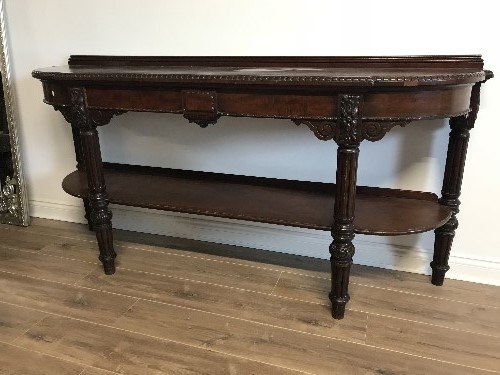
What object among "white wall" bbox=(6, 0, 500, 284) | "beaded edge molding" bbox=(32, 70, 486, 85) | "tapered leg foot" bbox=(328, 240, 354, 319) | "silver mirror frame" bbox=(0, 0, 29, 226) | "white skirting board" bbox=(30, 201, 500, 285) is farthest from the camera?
"silver mirror frame" bbox=(0, 0, 29, 226)

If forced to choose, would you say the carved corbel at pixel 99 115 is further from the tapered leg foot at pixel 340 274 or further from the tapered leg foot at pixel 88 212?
the tapered leg foot at pixel 340 274

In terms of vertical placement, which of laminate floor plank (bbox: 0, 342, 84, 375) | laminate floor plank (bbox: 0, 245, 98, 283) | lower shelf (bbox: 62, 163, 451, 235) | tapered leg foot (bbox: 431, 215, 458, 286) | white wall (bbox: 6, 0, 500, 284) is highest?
white wall (bbox: 6, 0, 500, 284)

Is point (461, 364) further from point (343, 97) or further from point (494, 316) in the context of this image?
point (343, 97)

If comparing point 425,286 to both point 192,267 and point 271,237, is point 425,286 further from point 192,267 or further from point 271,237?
point 192,267

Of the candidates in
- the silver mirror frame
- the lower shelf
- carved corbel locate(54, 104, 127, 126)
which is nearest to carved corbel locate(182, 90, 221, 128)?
carved corbel locate(54, 104, 127, 126)

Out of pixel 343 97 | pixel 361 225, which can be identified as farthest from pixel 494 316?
pixel 343 97

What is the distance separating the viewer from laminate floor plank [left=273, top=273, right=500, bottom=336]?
1.73 metres

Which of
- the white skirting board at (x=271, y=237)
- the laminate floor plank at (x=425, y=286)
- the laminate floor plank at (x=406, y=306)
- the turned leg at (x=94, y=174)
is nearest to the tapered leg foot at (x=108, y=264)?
the turned leg at (x=94, y=174)

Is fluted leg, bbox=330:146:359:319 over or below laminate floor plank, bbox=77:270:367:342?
over

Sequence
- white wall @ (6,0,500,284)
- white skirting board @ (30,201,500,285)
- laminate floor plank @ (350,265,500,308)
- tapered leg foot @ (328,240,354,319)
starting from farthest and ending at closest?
white skirting board @ (30,201,500,285) < laminate floor plank @ (350,265,500,308) < white wall @ (6,0,500,284) < tapered leg foot @ (328,240,354,319)

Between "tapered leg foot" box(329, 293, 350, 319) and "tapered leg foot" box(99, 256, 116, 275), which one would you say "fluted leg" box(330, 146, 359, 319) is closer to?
"tapered leg foot" box(329, 293, 350, 319)

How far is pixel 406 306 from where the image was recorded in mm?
1829

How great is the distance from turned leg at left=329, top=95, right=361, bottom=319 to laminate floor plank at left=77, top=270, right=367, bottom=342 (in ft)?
0.25

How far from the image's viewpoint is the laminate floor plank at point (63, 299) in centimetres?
182
